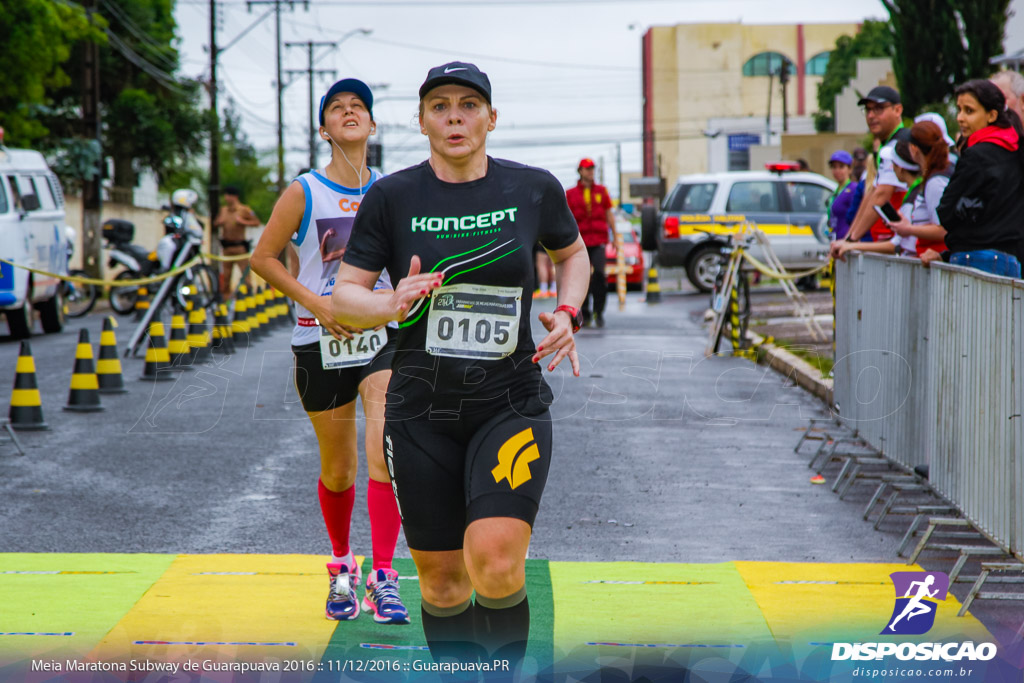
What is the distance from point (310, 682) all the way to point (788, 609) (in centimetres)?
207

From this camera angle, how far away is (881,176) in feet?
31.1

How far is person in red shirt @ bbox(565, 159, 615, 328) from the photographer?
1741cm

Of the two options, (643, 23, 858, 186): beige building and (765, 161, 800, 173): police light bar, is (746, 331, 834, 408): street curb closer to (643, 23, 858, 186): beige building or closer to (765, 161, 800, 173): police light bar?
(765, 161, 800, 173): police light bar

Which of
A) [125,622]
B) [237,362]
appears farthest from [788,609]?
[237,362]

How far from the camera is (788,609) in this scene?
5332 mm

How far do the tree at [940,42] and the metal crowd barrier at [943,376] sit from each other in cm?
2833

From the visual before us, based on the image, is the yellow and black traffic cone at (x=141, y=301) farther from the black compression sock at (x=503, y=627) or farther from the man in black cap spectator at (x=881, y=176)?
the black compression sock at (x=503, y=627)

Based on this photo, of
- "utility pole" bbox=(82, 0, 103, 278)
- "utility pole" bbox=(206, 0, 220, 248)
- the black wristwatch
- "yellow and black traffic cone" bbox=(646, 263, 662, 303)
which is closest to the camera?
the black wristwatch

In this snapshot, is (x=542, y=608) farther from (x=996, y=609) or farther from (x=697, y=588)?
(x=996, y=609)

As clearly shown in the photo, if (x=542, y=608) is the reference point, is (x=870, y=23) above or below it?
above

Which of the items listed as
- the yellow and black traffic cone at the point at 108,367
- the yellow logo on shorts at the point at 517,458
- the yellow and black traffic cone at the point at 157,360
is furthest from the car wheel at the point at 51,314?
the yellow logo on shorts at the point at 517,458

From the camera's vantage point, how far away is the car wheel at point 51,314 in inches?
731

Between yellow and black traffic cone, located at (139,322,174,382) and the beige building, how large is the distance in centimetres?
8733

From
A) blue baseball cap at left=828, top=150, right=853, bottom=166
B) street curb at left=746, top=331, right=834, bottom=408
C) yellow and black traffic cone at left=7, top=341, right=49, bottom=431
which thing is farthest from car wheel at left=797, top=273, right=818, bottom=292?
yellow and black traffic cone at left=7, top=341, right=49, bottom=431
